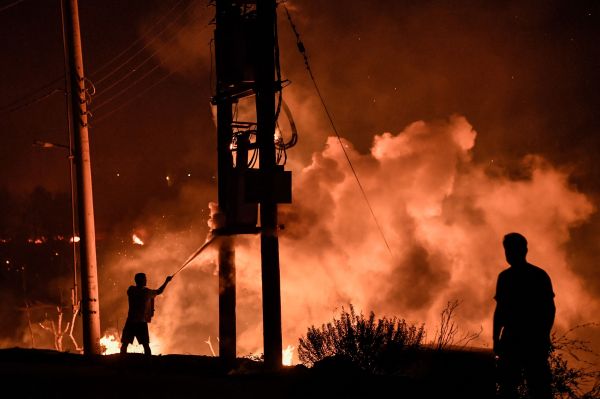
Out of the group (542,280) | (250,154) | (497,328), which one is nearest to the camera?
(542,280)

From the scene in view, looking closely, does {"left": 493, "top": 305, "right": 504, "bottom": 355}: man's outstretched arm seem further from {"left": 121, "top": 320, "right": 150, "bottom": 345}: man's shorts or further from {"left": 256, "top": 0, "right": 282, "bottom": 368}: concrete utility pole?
{"left": 121, "top": 320, "right": 150, "bottom": 345}: man's shorts

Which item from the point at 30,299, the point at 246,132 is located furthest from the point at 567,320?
the point at 30,299

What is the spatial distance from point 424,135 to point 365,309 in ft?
21.0

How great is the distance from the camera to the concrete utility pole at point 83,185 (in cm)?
1156

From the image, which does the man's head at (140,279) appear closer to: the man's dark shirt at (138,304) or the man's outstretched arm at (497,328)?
the man's dark shirt at (138,304)

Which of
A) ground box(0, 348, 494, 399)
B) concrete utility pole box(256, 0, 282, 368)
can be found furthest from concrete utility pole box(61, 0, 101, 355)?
concrete utility pole box(256, 0, 282, 368)

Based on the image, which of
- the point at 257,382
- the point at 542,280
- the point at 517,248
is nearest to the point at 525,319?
the point at 542,280

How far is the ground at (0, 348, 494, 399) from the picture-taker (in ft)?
22.1

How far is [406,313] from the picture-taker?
778 inches

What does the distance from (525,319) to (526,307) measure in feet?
0.39

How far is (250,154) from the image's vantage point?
38.8 ft

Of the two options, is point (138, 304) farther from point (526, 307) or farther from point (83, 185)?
point (526, 307)

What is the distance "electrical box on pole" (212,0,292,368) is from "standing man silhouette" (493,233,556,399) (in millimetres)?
3611

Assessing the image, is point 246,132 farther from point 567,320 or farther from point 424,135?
point 567,320
